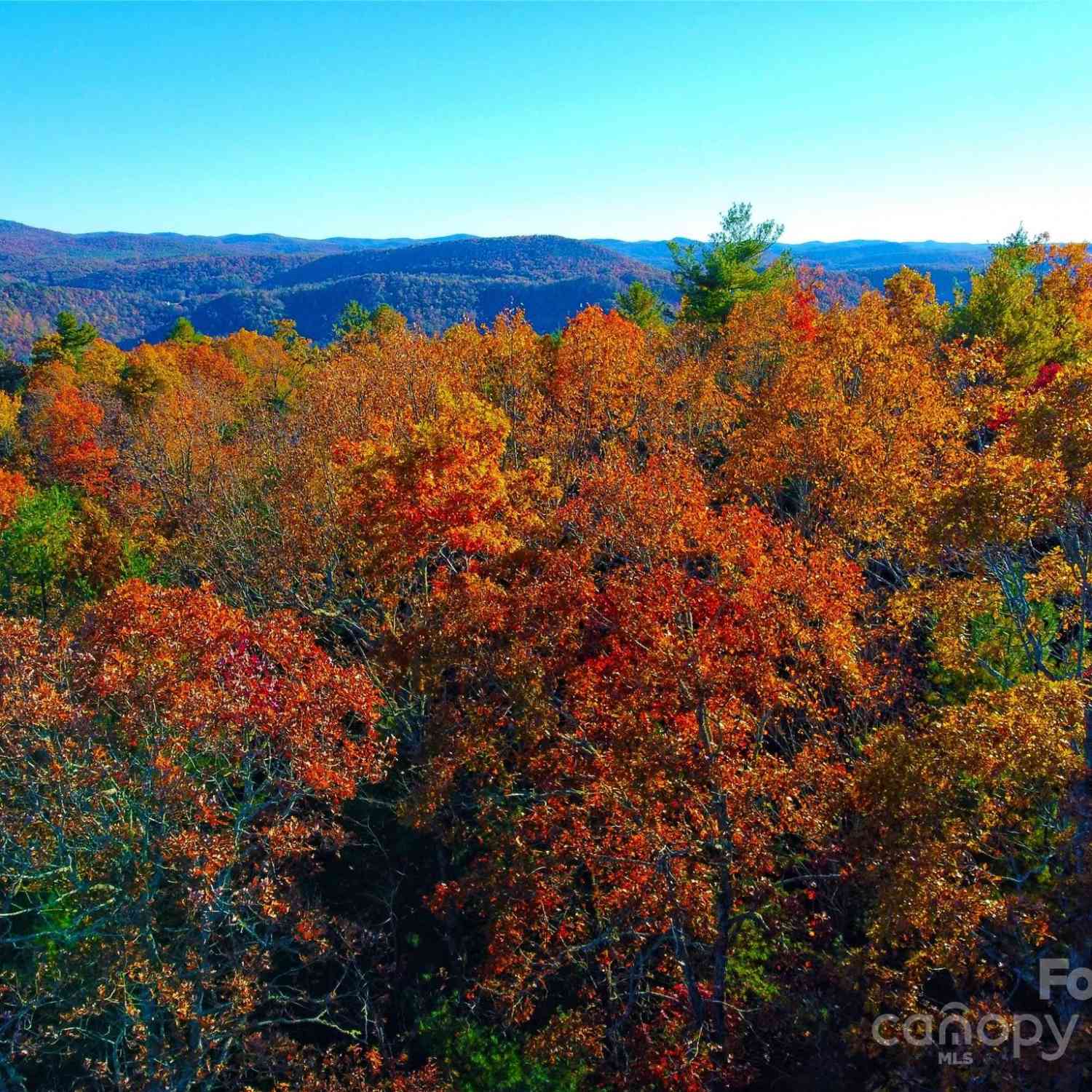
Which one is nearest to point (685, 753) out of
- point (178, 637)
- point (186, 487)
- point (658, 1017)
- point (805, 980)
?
point (805, 980)

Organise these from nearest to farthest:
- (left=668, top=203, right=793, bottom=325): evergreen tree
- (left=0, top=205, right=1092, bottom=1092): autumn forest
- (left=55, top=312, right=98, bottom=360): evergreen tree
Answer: (left=0, top=205, right=1092, bottom=1092): autumn forest → (left=668, top=203, right=793, bottom=325): evergreen tree → (left=55, top=312, right=98, bottom=360): evergreen tree

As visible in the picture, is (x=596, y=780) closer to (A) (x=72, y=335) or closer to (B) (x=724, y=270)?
(B) (x=724, y=270)

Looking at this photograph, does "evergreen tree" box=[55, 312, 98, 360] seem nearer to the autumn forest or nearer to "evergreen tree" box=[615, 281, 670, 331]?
"evergreen tree" box=[615, 281, 670, 331]

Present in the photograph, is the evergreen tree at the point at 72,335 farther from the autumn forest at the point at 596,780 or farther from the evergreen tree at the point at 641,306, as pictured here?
the autumn forest at the point at 596,780

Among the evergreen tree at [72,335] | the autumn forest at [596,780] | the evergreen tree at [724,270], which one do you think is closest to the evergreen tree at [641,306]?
the evergreen tree at [724,270]

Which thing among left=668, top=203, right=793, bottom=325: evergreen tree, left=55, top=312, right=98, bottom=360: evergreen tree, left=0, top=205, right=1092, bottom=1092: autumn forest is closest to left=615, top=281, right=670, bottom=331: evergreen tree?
left=668, top=203, right=793, bottom=325: evergreen tree

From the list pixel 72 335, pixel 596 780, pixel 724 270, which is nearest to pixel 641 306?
pixel 724 270

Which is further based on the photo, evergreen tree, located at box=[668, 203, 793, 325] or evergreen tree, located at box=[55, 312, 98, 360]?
evergreen tree, located at box=[55, 312, 98, 360]

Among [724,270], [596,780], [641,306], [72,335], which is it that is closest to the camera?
[596,780]

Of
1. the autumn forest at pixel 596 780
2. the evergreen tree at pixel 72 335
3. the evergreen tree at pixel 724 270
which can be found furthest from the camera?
the evergreen tree at pixel 72 335

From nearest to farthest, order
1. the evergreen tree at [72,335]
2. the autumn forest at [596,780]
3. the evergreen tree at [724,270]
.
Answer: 1. the autumn forest at [596,780]
2. the evergreen tree at [724,270]
3. the evergreen tree at [72,335]
